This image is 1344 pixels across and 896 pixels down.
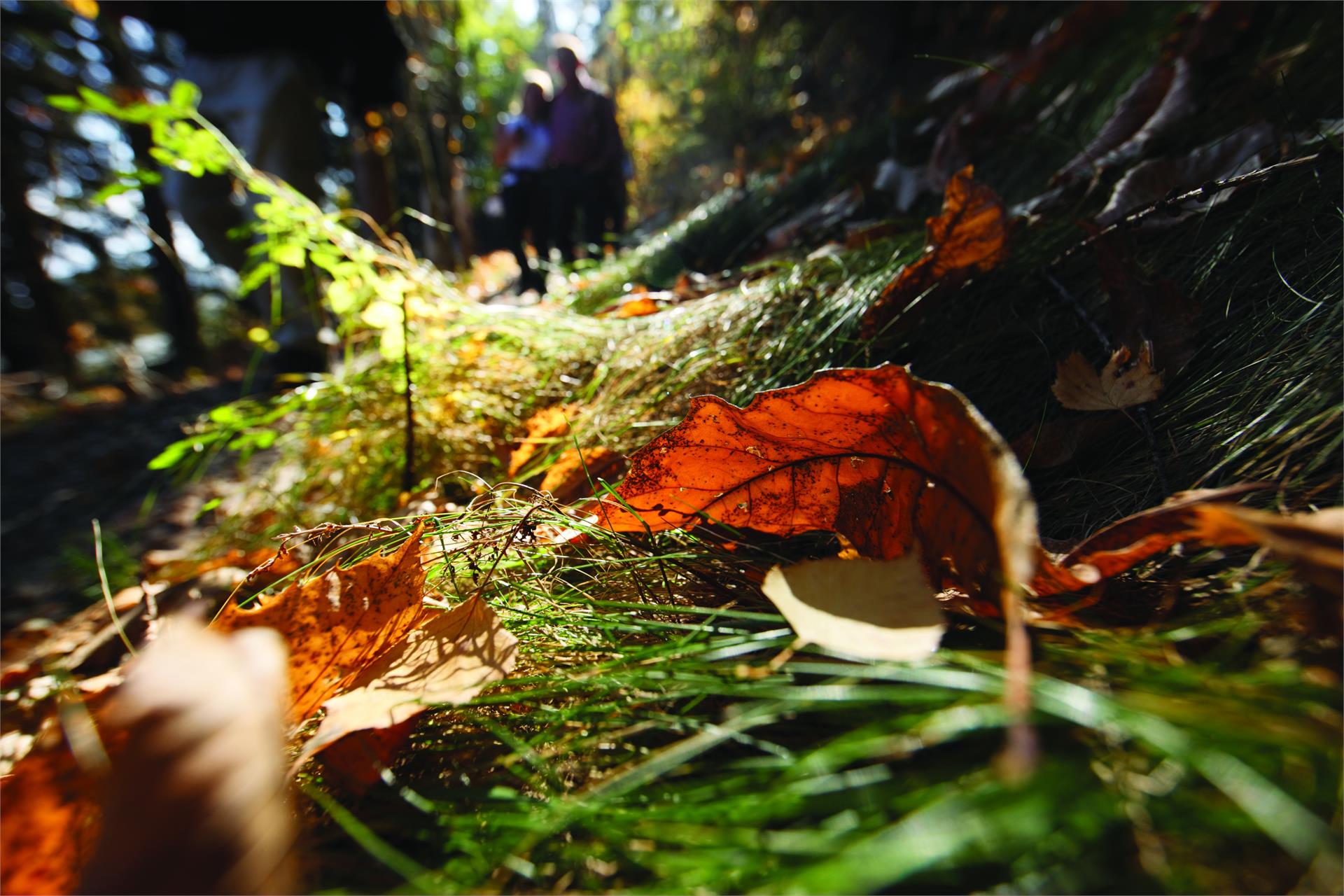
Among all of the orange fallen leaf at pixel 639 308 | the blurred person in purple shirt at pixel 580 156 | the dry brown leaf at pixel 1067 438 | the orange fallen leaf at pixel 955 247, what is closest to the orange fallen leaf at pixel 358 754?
the dry brown leaf at pixel 1067 438

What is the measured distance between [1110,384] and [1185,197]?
31cm

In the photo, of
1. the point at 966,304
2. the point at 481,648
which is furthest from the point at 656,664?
the point at 966,304

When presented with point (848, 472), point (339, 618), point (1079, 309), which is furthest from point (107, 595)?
point (1079, 309)

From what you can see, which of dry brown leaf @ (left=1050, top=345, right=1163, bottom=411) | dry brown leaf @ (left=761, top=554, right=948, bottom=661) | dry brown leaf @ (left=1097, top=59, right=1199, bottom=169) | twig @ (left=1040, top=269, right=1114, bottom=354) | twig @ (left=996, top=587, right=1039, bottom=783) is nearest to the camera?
twig @ (left=996, top=587, right=1039, bottom=783)

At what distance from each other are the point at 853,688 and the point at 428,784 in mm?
363

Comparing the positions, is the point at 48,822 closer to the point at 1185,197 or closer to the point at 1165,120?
the point at 1185,197

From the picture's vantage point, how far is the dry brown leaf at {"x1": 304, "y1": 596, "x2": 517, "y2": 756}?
48cm

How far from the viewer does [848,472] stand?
638 millimetres

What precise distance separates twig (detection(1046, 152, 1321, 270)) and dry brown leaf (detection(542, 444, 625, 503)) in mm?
850

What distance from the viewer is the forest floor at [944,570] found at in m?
0.32

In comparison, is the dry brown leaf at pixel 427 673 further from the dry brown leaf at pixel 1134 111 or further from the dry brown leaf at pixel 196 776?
the dry brown leaf at pixel 1134 111

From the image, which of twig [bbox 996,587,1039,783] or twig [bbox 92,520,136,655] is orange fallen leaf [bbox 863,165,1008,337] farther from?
twig [bbox 92,520,136,655]

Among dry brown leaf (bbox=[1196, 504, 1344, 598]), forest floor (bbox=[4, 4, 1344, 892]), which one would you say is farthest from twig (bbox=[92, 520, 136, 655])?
dry brown leaf (bbox=[1196, 504, 1344, 598])

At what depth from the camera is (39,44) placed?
8.96 metres
